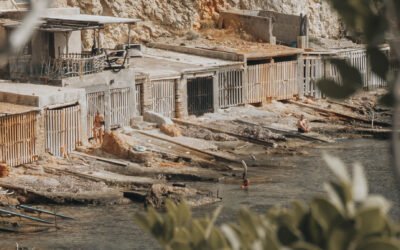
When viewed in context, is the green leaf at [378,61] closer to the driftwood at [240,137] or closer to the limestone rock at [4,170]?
the limestone rock at [4,170]

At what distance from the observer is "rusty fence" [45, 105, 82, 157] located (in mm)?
32156

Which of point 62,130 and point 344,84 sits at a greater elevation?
point 344,84

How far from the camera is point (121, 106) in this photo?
36.4 meters

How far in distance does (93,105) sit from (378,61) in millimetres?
29458

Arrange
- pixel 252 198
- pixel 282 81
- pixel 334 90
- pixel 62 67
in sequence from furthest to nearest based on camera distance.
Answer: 1. pixel 282 81
2. pixel 62 67
3. pixel 252 198
4. pixel 334 90

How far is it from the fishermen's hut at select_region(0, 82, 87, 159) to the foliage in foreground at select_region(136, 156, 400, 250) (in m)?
24.7

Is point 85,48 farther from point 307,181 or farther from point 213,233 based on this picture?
point 213,233

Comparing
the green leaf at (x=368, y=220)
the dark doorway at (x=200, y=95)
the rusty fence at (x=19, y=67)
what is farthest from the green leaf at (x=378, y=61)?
the dark doorway at (x=200, y=95)

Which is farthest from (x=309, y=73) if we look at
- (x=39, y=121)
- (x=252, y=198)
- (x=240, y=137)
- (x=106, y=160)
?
(x=252, y=198)

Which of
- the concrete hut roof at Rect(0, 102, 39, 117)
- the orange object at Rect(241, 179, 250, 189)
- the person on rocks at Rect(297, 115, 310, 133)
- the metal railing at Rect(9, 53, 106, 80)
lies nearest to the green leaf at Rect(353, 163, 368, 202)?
the concrete hut roof at Rect(0, 102, 39, 117)

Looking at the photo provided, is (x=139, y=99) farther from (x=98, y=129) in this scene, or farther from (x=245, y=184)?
(x=245, y=184)

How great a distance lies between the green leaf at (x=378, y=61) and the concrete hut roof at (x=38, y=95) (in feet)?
86.8

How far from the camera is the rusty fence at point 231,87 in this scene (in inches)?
1624

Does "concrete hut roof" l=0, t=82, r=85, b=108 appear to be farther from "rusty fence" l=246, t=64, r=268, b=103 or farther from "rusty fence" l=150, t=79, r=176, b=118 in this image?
"rusty fence" l=246, t=64, r=268, b=103
